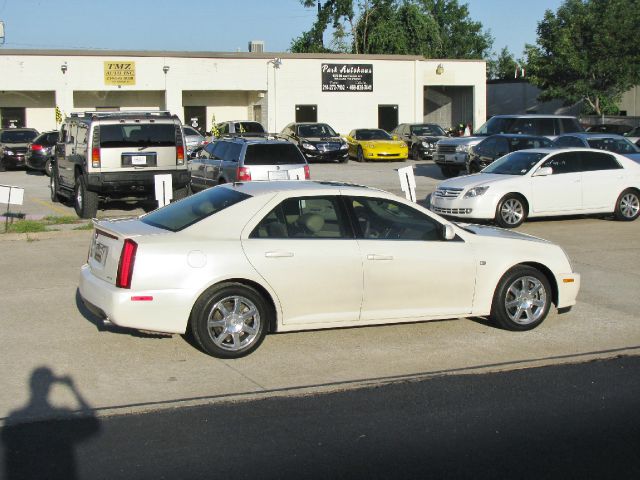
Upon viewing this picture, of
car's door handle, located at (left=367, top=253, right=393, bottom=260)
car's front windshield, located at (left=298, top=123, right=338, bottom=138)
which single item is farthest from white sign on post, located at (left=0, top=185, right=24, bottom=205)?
car's front windshield, located at (left=298, top=123, right=338, bottom=138)

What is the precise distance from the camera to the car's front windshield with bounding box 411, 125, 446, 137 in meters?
37.8

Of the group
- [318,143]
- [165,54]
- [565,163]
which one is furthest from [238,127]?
[565,163]

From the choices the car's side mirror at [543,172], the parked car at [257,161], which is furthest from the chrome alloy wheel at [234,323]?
the car's side mirror at [543,172]

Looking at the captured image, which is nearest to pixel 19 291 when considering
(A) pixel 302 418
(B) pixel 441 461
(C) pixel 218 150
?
(A) pixel 302 418

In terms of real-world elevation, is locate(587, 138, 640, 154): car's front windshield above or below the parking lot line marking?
above

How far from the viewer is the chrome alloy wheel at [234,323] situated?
7402 mm

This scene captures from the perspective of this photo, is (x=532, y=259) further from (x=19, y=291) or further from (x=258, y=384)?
(x=19, y=291)

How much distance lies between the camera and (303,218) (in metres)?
7.82

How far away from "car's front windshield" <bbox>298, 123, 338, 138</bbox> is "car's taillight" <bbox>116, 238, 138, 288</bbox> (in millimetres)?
28628

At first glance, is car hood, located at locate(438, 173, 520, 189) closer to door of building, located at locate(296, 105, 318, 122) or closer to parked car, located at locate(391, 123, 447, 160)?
parked car, located at locate(391, 123, 447, 160)

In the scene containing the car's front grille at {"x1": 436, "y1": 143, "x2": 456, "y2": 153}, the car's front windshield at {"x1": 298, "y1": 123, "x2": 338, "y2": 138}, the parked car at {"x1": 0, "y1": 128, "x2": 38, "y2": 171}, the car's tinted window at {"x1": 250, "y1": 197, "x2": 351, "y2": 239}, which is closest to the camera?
the car's tinted window at {"x1": 250, "y1": 197, "x2": 351, "y2": 239}

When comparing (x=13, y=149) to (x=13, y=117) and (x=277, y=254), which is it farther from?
(x=277, y=254)

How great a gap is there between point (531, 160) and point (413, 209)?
369 inches

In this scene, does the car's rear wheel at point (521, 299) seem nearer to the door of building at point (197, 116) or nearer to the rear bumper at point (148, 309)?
the rear bumper at point (148, 309)
